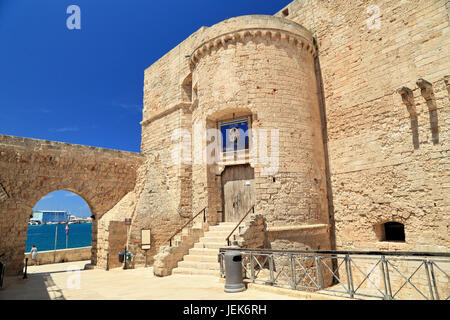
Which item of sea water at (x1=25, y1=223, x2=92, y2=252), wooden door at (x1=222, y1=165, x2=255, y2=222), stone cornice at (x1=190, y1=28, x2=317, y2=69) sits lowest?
sea water at (x1=25, y1=223, x2=92, y2=252)

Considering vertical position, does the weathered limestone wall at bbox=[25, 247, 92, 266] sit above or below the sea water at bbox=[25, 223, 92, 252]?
above

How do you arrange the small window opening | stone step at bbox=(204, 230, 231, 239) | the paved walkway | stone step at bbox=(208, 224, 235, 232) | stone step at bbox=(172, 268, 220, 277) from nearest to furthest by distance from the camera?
the paved walkway, stone step at bbox=(172, 268, 220, 277), the small window opening, stone step at bbox=(204, 230, 231, 239), stone step at bbox=(208, 224, 235, 232)

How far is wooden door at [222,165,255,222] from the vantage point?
38.9 feet

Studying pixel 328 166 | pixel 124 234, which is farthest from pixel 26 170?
pixel 328 166

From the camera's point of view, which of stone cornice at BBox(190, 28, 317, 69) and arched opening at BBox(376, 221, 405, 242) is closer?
arched opening at BBox(376, 221, 405, 242)

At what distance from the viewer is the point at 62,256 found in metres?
17.1

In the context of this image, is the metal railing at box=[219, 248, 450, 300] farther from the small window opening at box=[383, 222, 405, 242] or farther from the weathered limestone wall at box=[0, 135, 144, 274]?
the weathered limestone wall at box=[0, 135, 144, 274]

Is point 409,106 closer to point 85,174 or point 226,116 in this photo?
point 226,116

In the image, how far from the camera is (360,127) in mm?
11273

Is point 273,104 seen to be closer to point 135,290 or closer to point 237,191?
point 237,191

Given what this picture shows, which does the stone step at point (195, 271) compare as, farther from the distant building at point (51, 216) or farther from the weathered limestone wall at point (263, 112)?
the distant building at point (51, 216)

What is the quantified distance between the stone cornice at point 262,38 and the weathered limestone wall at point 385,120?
42.0 inches

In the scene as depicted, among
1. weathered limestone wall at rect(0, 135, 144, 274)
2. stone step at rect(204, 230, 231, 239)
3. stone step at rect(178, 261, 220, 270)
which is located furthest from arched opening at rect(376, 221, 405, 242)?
weathered limestone wall at rect(0, 135, 144, 274)

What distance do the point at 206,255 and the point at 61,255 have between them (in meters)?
11.8
